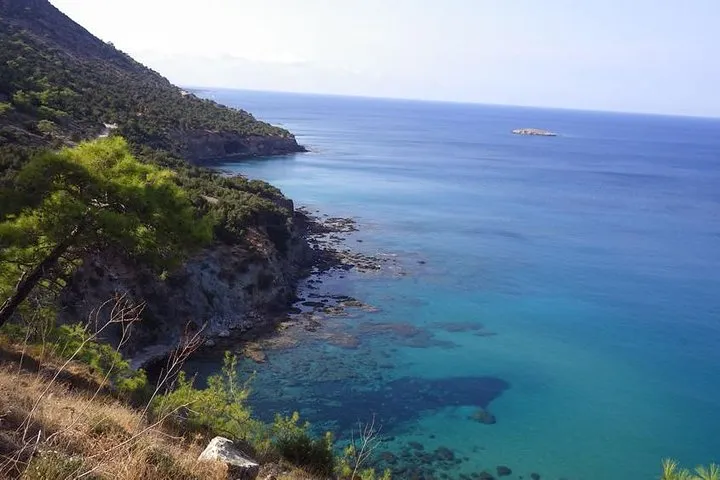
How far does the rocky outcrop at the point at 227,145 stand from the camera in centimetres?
8825

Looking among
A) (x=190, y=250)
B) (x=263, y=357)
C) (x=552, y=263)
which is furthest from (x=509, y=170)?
(x=190, y=250)

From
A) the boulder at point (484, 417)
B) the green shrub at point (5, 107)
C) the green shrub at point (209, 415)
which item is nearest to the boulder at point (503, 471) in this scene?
the boulder at point (484, 417)

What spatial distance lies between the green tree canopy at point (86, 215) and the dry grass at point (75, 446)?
15.7 ft

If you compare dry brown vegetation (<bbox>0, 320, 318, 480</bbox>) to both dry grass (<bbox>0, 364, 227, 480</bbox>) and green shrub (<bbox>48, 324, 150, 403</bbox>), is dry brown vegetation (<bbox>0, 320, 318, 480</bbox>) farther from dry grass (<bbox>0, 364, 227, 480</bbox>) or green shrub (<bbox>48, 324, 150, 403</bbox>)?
green shrub (<bbox>48, 324, 150, 403</bbox>)

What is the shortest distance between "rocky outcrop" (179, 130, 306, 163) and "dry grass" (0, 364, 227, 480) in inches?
3007

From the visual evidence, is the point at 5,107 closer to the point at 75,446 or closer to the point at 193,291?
the point at 193,291

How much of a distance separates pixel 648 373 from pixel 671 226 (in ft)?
145

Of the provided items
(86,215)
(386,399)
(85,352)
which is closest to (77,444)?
(86,215)

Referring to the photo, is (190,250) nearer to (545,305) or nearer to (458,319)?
(458,319)

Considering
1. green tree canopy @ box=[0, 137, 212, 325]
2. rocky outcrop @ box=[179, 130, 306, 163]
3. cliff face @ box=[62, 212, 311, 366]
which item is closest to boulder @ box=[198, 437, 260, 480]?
green tree canopy @ box=[0, 137, 212, 325]

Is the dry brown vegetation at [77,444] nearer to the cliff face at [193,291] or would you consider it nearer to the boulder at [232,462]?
the boulder at [232,462]

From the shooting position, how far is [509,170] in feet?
382

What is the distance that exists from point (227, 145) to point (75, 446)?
95985 mm

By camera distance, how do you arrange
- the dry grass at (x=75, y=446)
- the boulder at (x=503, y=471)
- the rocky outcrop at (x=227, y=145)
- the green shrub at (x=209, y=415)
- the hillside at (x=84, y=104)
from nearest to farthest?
the dry grass at (x=75, y=446) < the green shrub at (x=209, y=415) < the boulder at (x=503, y=471) < the hillside at (x=84, y=104) < the rocky outcrop at (x=227, y=145)
